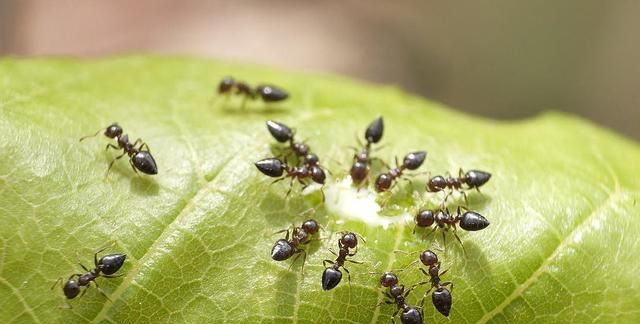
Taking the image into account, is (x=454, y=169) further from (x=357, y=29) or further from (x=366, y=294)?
(x=357, y=29)

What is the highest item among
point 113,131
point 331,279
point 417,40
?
point 113,131

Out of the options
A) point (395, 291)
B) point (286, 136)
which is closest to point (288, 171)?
point (286, 136)

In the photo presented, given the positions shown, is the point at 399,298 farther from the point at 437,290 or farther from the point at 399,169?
the point at 399,169

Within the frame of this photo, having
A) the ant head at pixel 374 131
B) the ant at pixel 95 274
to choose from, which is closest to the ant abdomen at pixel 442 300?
the ant head at pixel 374 131

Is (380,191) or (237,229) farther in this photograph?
(380,191)

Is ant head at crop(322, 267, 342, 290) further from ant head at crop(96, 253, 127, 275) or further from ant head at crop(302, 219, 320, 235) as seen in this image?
ant head at crop(96, 253, 127, 275)

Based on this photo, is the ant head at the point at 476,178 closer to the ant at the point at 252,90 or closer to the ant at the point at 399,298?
the ant at the point at 399,298

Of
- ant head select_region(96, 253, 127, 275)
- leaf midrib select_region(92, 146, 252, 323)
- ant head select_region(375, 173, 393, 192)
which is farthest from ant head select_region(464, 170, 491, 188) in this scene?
ant head select_region(96, 253, 127, 275)
